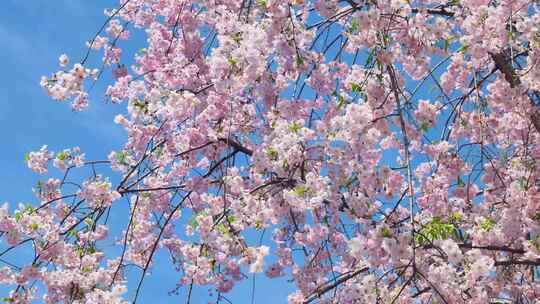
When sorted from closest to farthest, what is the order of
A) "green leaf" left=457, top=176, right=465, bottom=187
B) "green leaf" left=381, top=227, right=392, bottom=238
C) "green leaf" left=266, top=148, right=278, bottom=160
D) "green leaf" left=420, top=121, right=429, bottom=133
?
"green leaf" left=381, top=227, right=392, bottom=238 < "green leaf" left=266, top=148, right=278, bottom=160 < "green leaf" left=420, top=121, right=429, bottom=133 < "green leaf" left=457, top=176, right=465, bottom=187

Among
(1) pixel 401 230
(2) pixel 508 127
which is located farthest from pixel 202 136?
(2) pixel 508 127

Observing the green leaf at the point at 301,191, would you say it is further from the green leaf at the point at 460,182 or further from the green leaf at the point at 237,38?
the green leaf at the point at 460,182

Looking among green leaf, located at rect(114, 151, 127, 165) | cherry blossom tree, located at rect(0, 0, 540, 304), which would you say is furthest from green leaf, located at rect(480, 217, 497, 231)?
green leaf, located at rect(114, 151, 127, 165)

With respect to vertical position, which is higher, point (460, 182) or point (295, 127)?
point (460, 182)

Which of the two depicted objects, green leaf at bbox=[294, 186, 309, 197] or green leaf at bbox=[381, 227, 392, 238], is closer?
green leaf at bbox=[381, 227, 392, 238]

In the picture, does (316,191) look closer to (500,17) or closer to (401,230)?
(401,230)

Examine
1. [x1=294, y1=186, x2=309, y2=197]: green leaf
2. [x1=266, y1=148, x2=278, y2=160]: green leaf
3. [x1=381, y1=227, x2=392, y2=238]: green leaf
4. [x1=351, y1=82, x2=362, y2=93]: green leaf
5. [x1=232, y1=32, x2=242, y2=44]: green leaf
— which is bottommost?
[x1=381, y1=227, x2=392, y2=238]: green leaf

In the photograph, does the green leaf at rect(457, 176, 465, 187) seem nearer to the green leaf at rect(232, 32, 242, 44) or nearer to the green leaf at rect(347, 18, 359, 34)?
the green leaf at rect(347, 18, 359, 34)

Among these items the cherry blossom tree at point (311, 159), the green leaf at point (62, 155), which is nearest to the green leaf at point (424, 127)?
the cherry blossom tree at point (311, 159)

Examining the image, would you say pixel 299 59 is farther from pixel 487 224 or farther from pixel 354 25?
pixel 487 224

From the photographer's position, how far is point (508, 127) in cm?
689

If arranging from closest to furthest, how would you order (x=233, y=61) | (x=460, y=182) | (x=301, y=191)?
(x=301, y=191)
(x=233, y=61)
(x=460, y=182)

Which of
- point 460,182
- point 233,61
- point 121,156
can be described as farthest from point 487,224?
point 121,156

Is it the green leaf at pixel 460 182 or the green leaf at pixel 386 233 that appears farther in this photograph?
the green leaf at pixel 460 182
